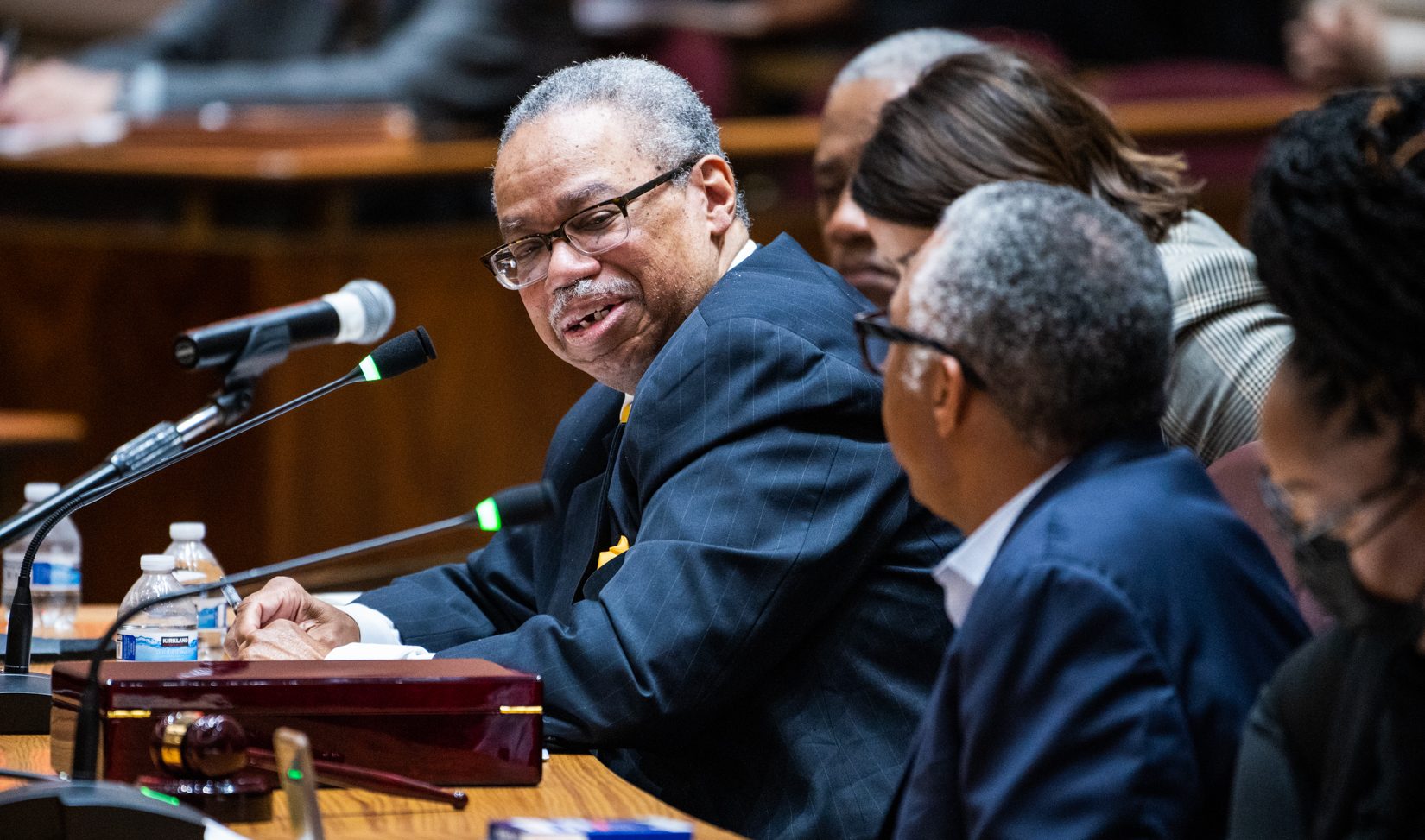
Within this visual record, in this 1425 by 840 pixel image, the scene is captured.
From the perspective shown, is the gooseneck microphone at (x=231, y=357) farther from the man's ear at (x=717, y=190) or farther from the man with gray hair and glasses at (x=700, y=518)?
the man's ear at (x=717, y=190)

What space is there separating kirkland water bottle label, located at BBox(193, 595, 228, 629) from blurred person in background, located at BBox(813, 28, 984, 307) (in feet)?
4.47

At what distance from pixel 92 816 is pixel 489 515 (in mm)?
433

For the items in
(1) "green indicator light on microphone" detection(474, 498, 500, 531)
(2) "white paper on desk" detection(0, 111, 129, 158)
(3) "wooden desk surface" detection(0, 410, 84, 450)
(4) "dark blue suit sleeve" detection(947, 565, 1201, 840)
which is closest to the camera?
(4) "dark blue suit sleeve" detection(947, 565, 1201, 840)

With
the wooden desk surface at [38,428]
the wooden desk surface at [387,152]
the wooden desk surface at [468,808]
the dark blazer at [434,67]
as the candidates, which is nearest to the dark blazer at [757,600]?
the wooden desk surface at [468,808]

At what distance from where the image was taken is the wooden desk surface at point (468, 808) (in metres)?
1.68

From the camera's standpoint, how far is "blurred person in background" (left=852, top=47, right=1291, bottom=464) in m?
2.57

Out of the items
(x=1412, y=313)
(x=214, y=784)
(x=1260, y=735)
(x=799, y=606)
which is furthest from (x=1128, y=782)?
(x=214, y=784)

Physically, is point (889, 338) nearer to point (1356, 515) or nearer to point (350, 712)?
point (1356, 515)

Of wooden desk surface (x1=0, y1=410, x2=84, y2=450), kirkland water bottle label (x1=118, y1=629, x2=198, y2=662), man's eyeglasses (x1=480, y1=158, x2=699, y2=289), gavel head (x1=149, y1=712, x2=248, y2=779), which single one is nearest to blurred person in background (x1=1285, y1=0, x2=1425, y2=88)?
man's eyeglasses (x1=480, y1=158, x2=699, y2=289)

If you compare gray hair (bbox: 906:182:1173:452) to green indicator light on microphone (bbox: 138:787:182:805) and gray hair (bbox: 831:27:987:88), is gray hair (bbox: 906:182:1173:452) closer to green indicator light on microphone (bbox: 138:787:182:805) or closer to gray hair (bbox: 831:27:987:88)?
green indicator light on microphone (bbox: 138:787:182:805)

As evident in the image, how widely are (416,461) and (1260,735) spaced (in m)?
3.34

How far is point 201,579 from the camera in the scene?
8.30 ft

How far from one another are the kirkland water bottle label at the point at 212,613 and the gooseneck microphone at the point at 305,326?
499 mm

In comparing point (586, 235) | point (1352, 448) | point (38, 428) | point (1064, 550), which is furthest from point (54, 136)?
point (1352, 448)
